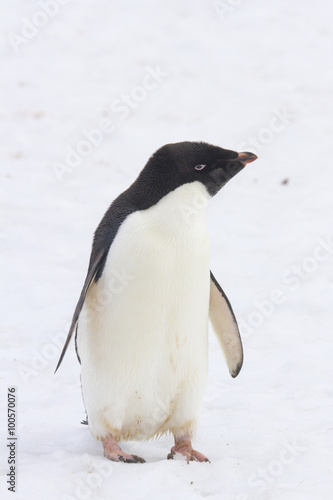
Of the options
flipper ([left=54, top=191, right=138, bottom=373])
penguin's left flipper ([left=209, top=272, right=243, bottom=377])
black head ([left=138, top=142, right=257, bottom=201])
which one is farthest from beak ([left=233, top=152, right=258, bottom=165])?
penguin's left flipper ([left=209, top=272, right=243, bottom=377])

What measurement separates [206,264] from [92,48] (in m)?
6.35

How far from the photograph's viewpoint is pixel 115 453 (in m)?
2.73

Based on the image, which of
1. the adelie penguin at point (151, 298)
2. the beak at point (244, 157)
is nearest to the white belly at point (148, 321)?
the adelie penguin at point (151, 298)

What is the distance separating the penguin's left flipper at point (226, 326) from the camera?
3.16 metres

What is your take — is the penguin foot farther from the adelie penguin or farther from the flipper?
the flipper

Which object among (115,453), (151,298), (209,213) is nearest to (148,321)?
(151,298)

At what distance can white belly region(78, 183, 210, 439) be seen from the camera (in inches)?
107

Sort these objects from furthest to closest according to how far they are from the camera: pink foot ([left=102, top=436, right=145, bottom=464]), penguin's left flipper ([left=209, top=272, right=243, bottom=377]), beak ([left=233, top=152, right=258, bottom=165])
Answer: penguin's left flipper ([left=209, top=272, right=243, bottom=377]) → beak ([left=233, top=152, right=258, bottom=165]) → pink foot ([left=102, top=436, right=145, bottom=464])

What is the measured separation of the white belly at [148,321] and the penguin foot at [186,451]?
0.06m

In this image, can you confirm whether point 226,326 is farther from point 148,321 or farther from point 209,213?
point 209,213

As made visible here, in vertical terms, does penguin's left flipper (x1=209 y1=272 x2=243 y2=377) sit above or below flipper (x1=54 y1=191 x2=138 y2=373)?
below

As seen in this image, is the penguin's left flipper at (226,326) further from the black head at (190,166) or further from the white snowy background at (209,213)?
the black head at (190,166)

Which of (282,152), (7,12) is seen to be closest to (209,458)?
(282,152)

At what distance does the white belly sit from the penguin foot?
2.4 inches
